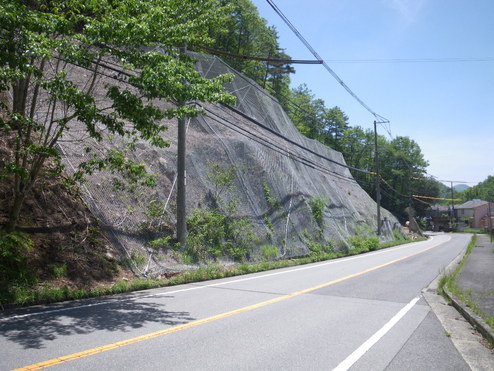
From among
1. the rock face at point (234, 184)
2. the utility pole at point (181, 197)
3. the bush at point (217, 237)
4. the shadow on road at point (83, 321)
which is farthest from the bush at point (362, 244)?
the shadow on road at point (83, 321)

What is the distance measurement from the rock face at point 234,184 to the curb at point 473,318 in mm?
7421

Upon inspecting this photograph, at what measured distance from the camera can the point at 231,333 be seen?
551 centimetres

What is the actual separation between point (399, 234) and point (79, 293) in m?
41.2

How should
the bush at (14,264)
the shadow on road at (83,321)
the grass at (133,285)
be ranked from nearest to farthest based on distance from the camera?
the shadow on road at (83,321) → the grass at (133,285) → the bush at (14,264)

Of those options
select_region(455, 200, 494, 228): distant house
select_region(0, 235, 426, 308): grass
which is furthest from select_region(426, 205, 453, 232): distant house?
select_region(0, 235, 426, 308): grass

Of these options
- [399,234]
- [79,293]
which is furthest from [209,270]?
[399,234]

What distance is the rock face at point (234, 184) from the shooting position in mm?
→ 11875

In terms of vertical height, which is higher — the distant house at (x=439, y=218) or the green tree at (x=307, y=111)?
the green tree at (x=307, y=111)

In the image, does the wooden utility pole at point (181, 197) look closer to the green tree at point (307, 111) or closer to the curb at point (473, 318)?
the curb at point (473, 318)

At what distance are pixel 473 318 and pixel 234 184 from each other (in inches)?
460

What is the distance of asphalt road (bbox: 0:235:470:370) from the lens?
438 centimetres

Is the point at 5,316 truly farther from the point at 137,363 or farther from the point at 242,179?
the point at 242,179

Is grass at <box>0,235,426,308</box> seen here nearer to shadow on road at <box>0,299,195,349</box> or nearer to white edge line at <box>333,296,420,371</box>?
shadow on road at <box>0,299,195,349</box>

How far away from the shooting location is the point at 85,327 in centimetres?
555
